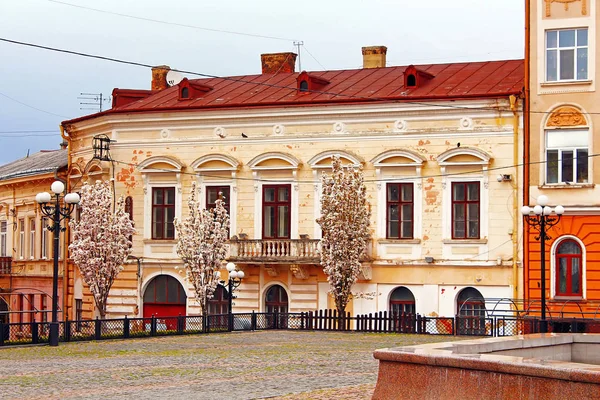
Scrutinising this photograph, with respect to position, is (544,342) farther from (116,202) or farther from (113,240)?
(116,202)

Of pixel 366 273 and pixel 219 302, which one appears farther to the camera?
pixel 219 302

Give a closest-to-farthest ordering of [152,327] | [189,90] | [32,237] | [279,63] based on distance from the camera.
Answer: [152,327] → [189,90] → [279,63] → [32,237]

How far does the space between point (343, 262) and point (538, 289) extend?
620cm

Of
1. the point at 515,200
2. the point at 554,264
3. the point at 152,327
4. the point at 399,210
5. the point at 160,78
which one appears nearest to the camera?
the point at 152,327

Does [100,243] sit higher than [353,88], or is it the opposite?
[353,88]

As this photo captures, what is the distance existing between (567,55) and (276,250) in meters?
11.7

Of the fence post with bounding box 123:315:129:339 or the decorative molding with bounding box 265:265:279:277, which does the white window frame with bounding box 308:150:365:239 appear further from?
the fence post with bounding box 123:315:129:339

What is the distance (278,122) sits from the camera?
4181cm

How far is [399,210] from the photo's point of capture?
40.3m

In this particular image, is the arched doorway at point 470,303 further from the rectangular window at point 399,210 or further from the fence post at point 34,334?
the fence post at point 34,334

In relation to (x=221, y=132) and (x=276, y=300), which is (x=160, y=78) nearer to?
(x=221, y=132)

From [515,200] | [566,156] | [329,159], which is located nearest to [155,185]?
[329,159]

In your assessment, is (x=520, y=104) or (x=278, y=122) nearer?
(x=520, y=104)

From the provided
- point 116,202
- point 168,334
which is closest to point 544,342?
point 168,334
